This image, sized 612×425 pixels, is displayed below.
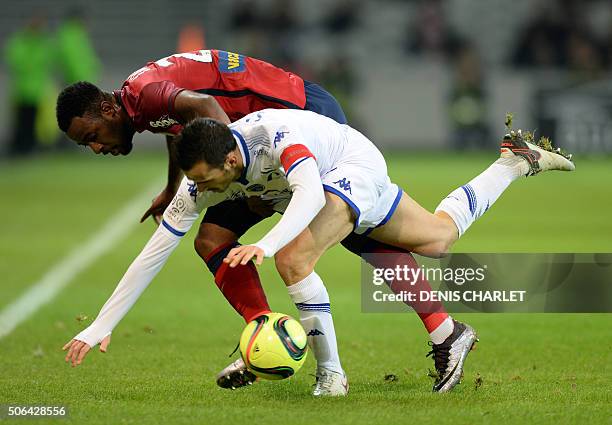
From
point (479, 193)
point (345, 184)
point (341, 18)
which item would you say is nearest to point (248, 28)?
point (341, 18)

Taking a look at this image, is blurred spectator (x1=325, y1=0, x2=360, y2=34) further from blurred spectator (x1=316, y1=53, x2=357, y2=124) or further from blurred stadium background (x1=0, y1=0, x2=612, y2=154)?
blurred spectator (x1=316, y1=53, x2=357, y2=124)

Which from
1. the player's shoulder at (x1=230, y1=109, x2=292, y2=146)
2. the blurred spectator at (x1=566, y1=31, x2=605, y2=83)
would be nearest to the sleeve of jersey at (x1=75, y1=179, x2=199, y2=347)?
the player's shoulder at (x1=230, y1=109, x2=292, y2=146)

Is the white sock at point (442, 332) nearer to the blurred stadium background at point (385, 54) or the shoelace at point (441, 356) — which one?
the shoelace at point (441, 356)

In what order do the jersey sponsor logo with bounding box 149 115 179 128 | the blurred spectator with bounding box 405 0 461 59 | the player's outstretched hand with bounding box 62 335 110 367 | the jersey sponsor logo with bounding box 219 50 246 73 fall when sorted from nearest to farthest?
the player's outstretched hand with bounding box 62 335 110 367
the jersey sponsor logo with bounding box 149 115 179 128
the jersey sponsor logo with bounding box 219 50 246 73
the blurred spectator with bounding box 405 0 461 59

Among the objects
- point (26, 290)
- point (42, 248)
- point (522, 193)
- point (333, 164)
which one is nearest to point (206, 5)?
point (522, 193)

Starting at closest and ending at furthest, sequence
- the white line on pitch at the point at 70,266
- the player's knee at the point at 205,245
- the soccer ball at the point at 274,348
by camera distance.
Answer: the soccer ball at the point at 274,348, the player's knee at the point at 205,245, the white line on pitch at the point at 70,266

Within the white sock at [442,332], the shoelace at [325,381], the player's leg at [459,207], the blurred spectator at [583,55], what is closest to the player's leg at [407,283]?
the white sock at [442,332]

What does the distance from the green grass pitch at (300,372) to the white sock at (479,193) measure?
2.91ft

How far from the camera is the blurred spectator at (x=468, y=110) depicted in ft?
76.4

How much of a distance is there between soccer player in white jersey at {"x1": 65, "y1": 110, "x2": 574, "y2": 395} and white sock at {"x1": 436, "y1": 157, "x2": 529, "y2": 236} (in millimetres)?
200

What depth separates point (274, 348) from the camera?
5766 mm

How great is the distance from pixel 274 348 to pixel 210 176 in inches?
34.7

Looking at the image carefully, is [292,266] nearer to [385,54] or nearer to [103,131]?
[103,131]

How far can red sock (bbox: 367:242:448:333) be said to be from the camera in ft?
21.6
